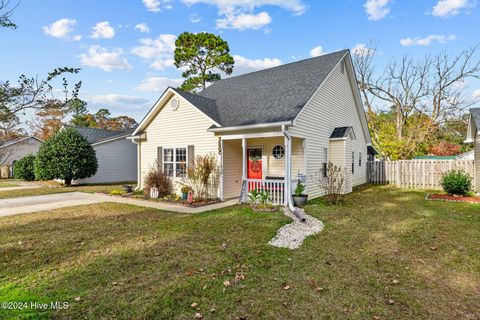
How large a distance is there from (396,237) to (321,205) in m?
3.89

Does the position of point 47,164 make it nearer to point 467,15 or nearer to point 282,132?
point 282,132

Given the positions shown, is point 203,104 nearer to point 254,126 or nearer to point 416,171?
point 254,126

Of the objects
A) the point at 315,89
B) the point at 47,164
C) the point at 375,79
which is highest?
the point at 375,79

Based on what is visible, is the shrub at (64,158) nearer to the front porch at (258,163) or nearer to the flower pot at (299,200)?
the front porch at (258,163)

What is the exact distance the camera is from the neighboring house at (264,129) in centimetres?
1062

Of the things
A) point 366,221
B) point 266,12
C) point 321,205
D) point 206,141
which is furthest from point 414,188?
point 266,12

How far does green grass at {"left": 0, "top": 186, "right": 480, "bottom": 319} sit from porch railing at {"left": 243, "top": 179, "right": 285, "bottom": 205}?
2.39m

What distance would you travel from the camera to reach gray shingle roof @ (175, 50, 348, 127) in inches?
425

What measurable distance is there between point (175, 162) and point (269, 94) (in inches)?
222

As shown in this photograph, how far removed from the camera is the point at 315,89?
11219 millimetres

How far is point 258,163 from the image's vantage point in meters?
12.5

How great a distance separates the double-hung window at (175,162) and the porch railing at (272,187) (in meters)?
3.54

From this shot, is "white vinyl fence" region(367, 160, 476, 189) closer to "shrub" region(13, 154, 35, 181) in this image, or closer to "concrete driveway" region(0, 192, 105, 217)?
"concrete driveway" region(0, 192, 105, 217)

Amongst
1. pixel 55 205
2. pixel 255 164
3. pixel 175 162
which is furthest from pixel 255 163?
pixel 55 205
